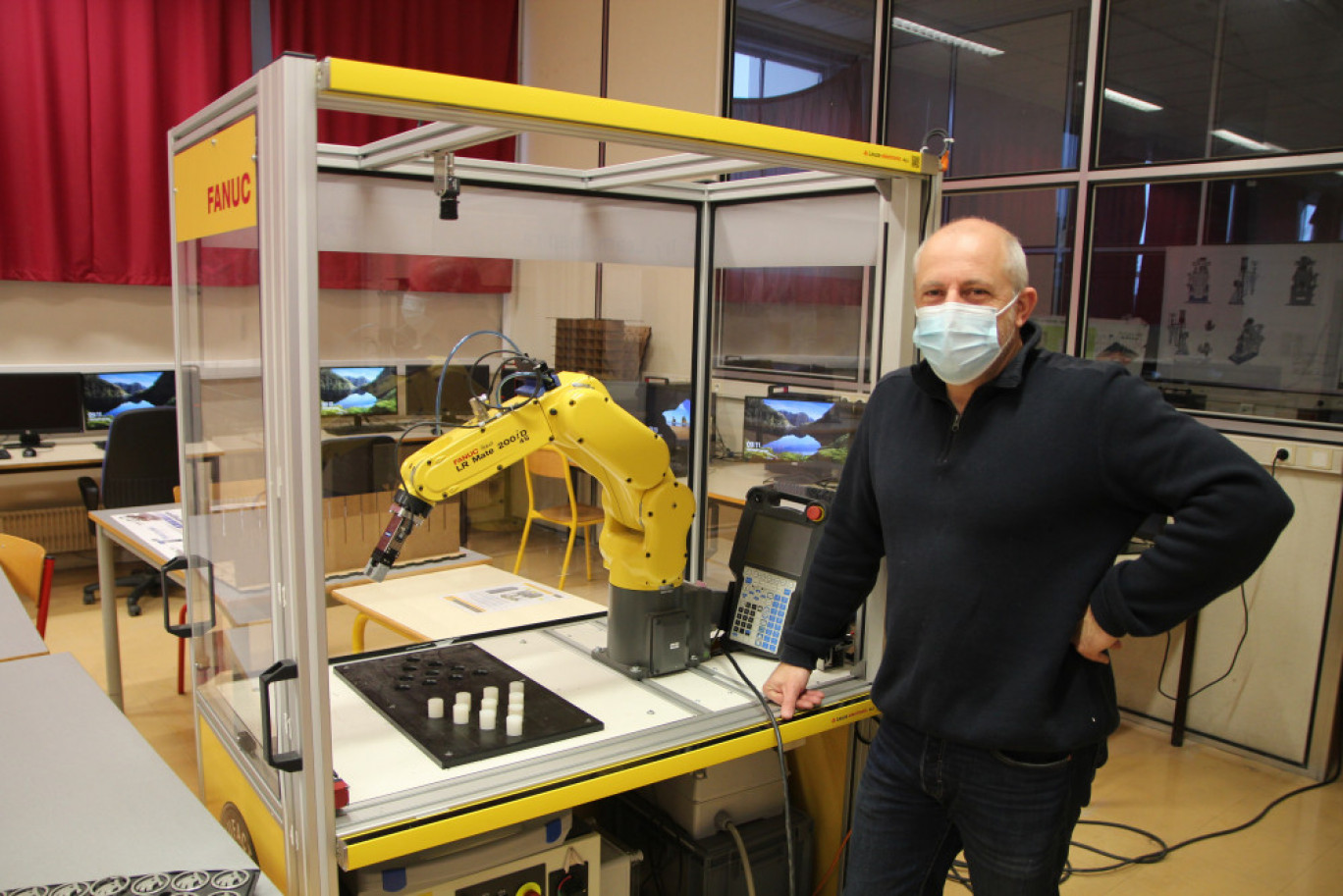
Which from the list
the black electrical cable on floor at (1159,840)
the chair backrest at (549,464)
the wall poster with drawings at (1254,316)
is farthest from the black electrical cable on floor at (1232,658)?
the chair backrest at (549,464)

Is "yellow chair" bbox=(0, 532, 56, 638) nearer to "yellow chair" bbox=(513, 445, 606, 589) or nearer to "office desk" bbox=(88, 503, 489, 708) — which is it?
"office desk" bbox=(88, 503, 489, 708)

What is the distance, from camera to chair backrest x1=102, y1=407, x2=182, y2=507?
4457mm

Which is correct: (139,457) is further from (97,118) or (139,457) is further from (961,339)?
(961,339)

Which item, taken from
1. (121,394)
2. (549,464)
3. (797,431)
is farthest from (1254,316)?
(121,394)

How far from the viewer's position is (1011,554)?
1.39 m

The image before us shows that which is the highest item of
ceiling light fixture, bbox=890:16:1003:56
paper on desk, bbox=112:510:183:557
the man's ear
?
ceiling light fixture, bbox=890:16:1003:56

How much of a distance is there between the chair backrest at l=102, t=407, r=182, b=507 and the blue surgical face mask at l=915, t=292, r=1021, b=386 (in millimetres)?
4013

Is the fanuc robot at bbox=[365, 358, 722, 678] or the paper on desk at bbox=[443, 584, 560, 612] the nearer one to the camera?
the fanuc robot at bbox=[365, 358, 722, 678]

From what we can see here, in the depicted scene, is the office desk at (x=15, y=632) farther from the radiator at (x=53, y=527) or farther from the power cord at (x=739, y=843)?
the radiator at (x=53, y=527)

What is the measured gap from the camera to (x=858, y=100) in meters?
4.67

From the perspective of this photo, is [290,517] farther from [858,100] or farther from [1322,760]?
[858,100]

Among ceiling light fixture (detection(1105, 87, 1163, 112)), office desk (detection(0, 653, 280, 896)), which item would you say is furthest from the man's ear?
ceiling light fixture (detection(1105, 87, 1163, 112))

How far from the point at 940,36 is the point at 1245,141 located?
148 cm

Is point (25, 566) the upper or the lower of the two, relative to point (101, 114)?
lower
